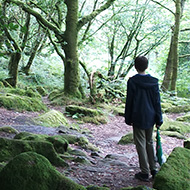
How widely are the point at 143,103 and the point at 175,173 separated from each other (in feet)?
3.93

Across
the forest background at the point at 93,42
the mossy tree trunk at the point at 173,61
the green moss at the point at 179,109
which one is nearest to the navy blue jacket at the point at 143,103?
the forest background at the point at 93,42

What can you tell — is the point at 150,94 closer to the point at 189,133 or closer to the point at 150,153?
the point at 150,153

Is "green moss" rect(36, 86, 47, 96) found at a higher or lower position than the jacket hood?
lower

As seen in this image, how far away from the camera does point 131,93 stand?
12.9 feet

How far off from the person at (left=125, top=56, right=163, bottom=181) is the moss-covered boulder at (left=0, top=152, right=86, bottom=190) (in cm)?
182

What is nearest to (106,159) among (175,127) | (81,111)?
(81,111)

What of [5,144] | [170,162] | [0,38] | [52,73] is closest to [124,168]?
[170,162]

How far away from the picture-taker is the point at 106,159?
496 cm

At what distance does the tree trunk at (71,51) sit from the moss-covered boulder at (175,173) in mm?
8313

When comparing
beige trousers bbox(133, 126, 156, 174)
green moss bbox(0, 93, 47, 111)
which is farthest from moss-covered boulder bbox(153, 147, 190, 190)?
green moss bbox(0, 93, 47, 111)

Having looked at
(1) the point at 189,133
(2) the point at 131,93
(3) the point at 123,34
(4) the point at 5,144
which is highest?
(3) the point at 123,34

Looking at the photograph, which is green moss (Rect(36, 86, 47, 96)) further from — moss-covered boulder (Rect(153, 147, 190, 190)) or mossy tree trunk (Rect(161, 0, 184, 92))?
moss-covered boulder (Rect(153, 147, 190, 190))

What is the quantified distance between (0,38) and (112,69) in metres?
12.9

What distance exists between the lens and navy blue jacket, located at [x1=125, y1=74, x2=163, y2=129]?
3.85 metres
